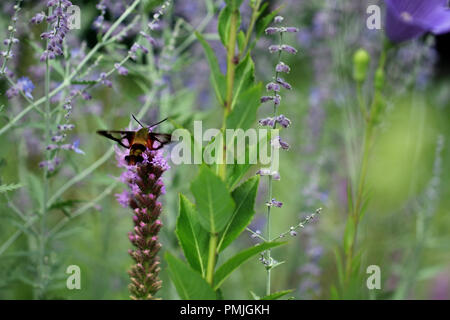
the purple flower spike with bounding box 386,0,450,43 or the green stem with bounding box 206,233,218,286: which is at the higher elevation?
the purple flower spike with bounding box 386,0,450,43

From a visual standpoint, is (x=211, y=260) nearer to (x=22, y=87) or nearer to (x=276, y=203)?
(x=276, y=203)

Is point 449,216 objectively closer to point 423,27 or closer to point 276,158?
A: point 423,27

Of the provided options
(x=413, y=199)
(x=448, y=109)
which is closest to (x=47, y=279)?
(x=413, y=199)

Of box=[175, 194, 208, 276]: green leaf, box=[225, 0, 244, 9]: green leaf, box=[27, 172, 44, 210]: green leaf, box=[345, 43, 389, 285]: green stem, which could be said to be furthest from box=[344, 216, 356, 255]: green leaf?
box=[27, 172, 44, 210]: green leaf

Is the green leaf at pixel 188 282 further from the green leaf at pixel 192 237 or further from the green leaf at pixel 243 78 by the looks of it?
the green leaf at pixel 243 78

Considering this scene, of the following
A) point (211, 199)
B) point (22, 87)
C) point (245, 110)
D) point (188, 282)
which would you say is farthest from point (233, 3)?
point (22, 87)

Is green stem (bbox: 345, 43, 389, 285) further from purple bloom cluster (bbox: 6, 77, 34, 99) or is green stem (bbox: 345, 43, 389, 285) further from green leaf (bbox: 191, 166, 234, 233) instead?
purple bloom cluster (bbox: 6, 77, 34, 99)
